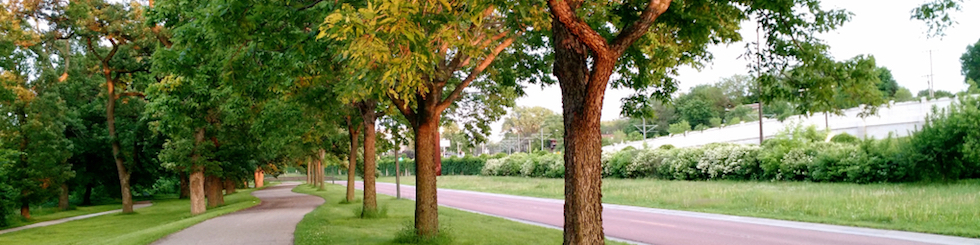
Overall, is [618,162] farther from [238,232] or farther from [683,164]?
[238,232]

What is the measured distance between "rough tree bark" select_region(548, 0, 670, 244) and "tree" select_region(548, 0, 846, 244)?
0.01 meters

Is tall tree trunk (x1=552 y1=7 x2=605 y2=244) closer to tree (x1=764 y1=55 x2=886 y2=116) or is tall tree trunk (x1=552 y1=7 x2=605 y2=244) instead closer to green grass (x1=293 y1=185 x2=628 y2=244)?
tree (x1=764 y1=55 x2=886 y2=116)

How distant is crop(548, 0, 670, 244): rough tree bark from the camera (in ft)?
22.9

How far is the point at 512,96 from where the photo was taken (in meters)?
17.0

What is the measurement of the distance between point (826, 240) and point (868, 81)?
611 cm

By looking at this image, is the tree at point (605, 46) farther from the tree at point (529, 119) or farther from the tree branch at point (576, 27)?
the tree at point (529, 119)

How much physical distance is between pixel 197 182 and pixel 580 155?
25.3m

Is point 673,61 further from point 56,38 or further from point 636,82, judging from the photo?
point 56,38

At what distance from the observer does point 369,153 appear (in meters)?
21.0

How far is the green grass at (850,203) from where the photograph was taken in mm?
14920

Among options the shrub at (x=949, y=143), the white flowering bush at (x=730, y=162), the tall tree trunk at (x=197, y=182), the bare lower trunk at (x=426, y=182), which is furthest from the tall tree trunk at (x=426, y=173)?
the white flowering bush at (x=730, y=162)

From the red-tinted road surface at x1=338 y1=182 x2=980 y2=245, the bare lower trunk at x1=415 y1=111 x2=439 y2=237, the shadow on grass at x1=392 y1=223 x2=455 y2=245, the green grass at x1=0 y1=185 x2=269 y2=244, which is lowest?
the green grass at x1=0 y1=185 x2=269 y2=244

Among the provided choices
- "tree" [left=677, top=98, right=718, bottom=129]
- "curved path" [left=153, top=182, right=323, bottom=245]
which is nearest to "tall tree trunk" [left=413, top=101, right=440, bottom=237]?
"curved path" [left=153, top=182, right=323, bottom=245]

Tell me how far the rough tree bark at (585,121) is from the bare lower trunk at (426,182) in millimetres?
5698
